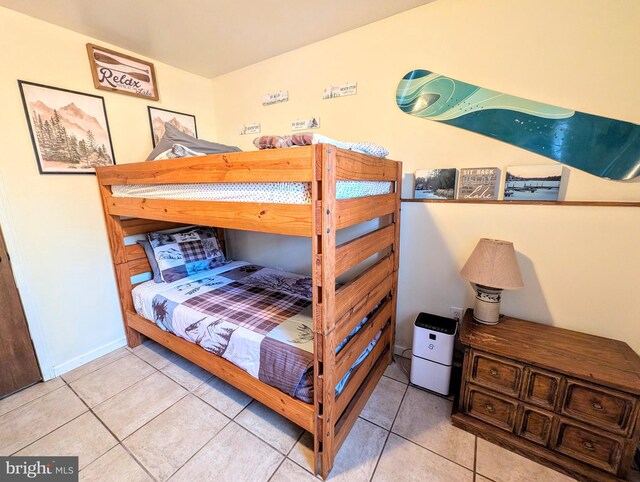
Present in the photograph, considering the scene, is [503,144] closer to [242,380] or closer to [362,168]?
[362,168]

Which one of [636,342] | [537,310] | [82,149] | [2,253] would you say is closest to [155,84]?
[82,149]

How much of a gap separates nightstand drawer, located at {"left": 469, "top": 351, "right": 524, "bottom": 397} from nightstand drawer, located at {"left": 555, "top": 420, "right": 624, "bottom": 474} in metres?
0.22

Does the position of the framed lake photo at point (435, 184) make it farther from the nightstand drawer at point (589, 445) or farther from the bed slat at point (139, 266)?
the bed slat at point (139, 266)

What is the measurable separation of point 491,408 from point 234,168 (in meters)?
1.75

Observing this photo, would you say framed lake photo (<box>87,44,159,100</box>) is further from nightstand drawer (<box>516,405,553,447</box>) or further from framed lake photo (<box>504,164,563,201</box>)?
nightstand drawer (<box>516,405,553,447</box>)

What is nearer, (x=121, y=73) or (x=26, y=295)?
(x=26, y=295)

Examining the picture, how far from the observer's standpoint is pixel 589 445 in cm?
117

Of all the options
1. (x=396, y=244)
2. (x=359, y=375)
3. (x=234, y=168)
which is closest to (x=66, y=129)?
(x=234, y=168)

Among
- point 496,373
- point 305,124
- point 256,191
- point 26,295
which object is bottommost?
point 496,373

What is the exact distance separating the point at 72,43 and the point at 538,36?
9.43 feet

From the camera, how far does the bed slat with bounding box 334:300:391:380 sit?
4.04 ft

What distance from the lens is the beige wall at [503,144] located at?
128 centimetres

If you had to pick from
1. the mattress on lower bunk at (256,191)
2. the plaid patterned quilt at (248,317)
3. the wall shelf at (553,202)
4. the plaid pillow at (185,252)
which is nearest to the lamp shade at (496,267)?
the wall shelf at (553,202)
